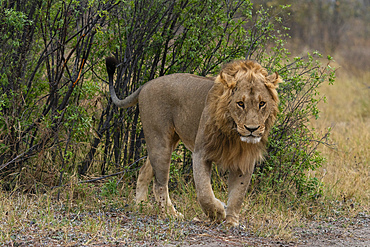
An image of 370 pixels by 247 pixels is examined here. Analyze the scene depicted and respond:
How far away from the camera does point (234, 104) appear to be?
3.83m

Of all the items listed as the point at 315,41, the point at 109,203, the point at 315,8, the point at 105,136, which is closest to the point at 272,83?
the point at 109,203

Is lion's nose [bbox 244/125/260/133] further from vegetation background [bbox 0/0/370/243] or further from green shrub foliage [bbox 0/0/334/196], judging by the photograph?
green shrub foliage [bbox 0/0/334/196]

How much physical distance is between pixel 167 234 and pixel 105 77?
2.29 meters

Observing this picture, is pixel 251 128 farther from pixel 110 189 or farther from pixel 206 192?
pixel 110 189

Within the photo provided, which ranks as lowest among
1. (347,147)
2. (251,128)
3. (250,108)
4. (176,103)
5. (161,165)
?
(347,147)

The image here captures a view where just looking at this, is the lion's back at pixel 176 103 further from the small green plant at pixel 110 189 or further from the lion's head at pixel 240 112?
the small green plant at pixel 110 189

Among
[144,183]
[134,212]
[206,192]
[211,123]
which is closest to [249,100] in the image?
[211,123]

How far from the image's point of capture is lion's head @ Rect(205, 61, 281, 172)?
149 inches

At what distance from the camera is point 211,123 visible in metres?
4.06

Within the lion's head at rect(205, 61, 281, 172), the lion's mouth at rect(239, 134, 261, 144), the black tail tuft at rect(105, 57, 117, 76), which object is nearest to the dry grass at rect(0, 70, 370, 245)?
the lion's head at rect(205, 61, 281, 172)

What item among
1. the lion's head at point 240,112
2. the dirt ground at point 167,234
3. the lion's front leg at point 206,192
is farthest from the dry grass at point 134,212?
the lion's head at point 240,112

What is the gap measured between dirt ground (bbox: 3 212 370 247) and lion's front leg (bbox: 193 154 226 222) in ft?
0.35

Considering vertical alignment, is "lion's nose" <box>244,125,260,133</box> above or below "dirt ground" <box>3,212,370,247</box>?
above

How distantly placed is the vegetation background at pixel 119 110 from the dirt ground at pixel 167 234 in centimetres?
22
